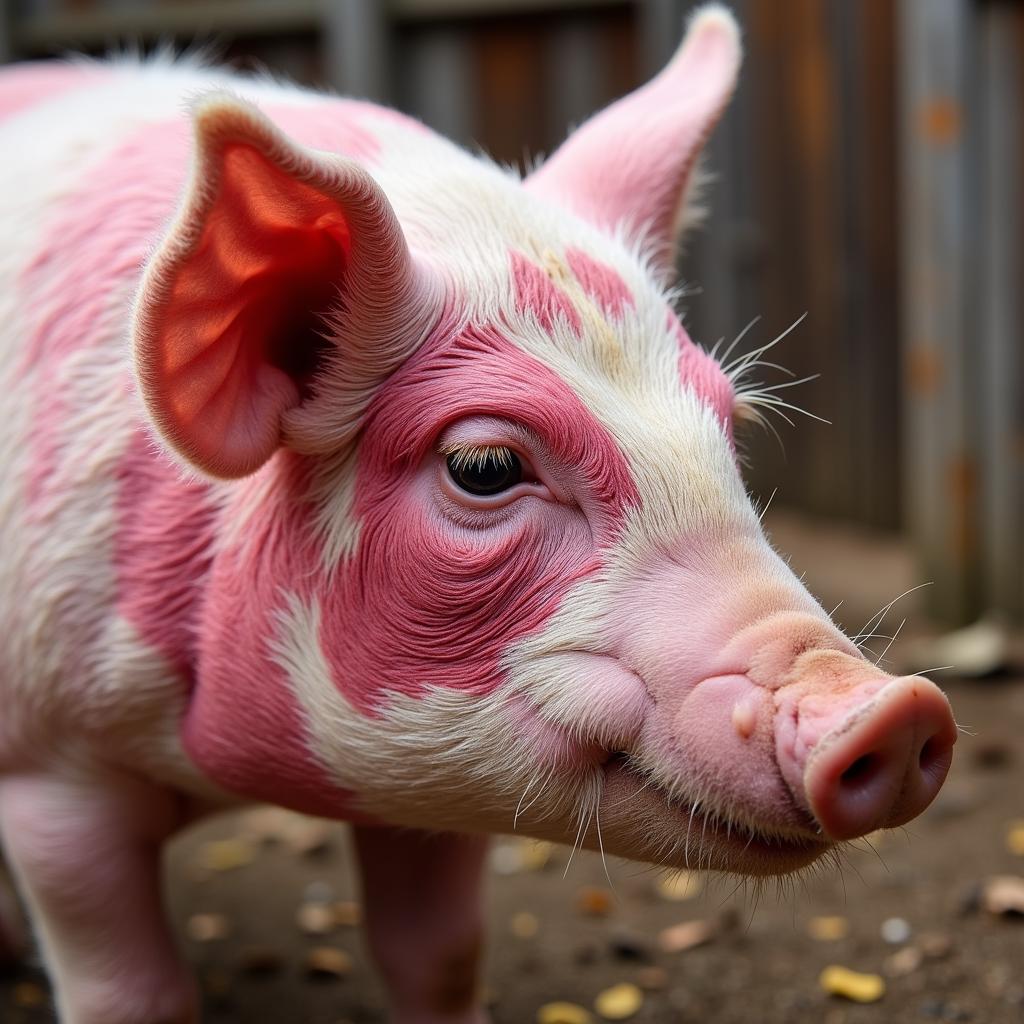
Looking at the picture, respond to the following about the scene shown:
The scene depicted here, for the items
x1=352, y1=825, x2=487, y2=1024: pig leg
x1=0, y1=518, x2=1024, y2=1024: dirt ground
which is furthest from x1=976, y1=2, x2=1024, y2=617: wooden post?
x1=352, y1=825, x2=487, y2=1024: pig leg

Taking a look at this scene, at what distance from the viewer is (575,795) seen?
1699 millimetres

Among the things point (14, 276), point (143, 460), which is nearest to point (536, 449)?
point (143, 460)

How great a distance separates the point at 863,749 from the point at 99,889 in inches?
50.5

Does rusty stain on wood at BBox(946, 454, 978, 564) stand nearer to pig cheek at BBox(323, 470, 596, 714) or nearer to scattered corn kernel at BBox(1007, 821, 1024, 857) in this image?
scattered corn kernel at BBox(1007, 821, 1024, 857)

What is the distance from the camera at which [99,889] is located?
2164 mm

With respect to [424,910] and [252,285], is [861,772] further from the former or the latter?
[424,910]

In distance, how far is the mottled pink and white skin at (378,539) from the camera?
158cm

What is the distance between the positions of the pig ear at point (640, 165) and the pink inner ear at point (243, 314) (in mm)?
552

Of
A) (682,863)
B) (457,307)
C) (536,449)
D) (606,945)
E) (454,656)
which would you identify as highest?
(457,307)

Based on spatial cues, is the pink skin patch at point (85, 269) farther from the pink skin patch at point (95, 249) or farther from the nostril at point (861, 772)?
the nostril at point (861, 772)

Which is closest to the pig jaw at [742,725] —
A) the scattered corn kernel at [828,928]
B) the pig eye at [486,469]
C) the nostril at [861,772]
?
the nostril at [861,772]

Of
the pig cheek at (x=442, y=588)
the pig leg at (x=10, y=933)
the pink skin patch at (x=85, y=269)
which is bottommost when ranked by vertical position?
the pig leg at (x=10, y=933)

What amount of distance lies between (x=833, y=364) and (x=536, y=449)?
4.37 meters

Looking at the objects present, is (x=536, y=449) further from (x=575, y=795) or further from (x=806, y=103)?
(x=806, y=103)
